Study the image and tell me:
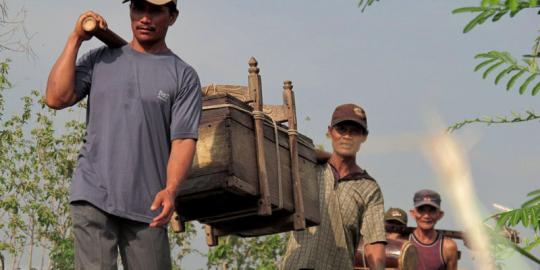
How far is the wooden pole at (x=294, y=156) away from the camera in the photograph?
24.0 ft

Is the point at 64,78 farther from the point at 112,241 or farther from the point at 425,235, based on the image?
the point at 425,235

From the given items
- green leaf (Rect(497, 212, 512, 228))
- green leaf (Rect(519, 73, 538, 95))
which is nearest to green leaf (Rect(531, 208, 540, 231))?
green leaf (Rect(497, 212, 512, 228))

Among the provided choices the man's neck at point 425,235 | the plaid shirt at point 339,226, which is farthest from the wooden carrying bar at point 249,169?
the man's neck at point 425,235

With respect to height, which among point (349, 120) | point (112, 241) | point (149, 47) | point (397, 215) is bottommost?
point (112, 241)

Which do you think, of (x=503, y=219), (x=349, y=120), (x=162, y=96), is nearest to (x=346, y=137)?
(x=349, y=120)

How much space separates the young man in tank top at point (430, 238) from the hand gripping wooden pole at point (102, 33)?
618cm

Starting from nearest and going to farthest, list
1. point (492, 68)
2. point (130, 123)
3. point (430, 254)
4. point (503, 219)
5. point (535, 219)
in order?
point (535, 219)
point (503, 219)
point (492, 68)
point (130, 123)
point (430, 254)

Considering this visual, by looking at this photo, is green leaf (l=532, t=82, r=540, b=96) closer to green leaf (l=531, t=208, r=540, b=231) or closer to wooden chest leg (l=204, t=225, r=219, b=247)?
green leaf (l=531, t=208, r=540, b=231)

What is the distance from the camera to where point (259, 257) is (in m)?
26.8

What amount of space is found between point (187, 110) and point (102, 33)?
1.72 ft

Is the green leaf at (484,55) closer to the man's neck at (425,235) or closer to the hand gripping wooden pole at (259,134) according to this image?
the hand gripping wooden pole at (259,134)

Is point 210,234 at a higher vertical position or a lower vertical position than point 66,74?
lower

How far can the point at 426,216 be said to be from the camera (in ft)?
38.0

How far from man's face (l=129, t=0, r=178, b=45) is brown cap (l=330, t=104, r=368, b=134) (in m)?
A: 2.98
